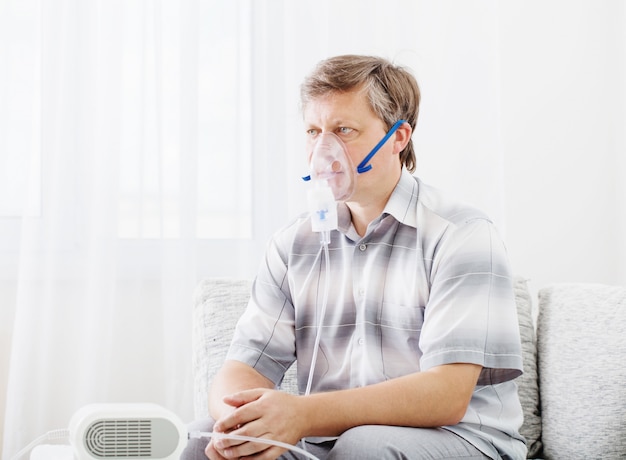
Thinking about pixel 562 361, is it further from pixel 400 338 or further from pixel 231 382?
pixel 231 382

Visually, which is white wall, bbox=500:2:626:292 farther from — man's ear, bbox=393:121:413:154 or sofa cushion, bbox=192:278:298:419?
sofa cushion, bbox=192:278:298:419

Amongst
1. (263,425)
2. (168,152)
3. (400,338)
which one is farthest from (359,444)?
(168,152)

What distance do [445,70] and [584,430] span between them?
51.7 inches

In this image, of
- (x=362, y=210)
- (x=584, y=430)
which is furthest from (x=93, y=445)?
(x=584, y=430)

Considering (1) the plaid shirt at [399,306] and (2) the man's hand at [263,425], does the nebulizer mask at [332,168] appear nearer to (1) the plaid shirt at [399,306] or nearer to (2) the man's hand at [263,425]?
(1) the plaid shirt at [399,306]

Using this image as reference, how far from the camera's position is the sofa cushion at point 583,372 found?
171cm

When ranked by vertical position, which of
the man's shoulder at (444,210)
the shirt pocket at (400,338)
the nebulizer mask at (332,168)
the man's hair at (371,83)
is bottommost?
the shirt pocket at (400,338)

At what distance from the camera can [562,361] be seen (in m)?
1.84

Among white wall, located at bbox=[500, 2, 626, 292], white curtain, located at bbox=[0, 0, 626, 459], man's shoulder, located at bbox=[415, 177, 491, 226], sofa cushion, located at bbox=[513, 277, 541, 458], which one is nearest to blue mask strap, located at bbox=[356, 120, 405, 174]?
man's shoulder, located at bbox=[415, 177, 491, 226]

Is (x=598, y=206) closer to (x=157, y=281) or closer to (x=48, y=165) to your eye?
(x=157, y=281)

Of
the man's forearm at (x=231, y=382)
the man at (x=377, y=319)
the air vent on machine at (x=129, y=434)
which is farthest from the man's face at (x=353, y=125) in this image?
the air vent on machine at (x=129, y=434)

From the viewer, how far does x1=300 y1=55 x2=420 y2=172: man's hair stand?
1684 mm

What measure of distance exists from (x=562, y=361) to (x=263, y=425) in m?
0.86

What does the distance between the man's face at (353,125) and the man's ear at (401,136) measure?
0.17 feet
